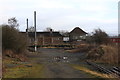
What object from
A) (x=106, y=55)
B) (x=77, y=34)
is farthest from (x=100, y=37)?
(x=77, y=34)

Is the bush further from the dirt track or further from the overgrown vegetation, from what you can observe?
the dirt track

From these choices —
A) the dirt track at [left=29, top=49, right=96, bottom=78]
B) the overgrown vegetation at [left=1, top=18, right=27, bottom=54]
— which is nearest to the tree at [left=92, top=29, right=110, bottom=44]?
the dirt track at [left=29, top=49, right=96, bottom=78]

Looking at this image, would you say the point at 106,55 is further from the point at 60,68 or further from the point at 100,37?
the point at 100,37

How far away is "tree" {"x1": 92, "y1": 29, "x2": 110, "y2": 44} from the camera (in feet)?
143

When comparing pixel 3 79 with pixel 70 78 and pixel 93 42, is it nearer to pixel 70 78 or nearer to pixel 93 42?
pixel 70 78

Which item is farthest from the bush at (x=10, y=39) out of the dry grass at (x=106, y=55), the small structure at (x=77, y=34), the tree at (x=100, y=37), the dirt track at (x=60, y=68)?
the small structure at (x=77, y=34)

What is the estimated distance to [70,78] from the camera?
13055mm

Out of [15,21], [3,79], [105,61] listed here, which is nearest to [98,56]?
[105,61]

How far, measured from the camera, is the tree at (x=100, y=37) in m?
43.4

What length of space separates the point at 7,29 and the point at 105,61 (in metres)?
13.3

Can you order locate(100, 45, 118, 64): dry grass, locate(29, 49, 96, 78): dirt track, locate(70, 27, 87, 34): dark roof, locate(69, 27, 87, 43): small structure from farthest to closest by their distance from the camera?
locate(70, 27, 87, 34): dark roof → locate(69, 27, 87, 43): small structure → locate(100, 45, 118, 64): dry grass → locate(29, 49, 96, 78): dirt track

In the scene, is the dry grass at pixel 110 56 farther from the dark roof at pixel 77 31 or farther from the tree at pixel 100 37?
the dark roof at pixel 77 31

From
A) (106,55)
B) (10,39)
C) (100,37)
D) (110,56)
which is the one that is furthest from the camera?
(100,37)

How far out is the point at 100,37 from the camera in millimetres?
44094
